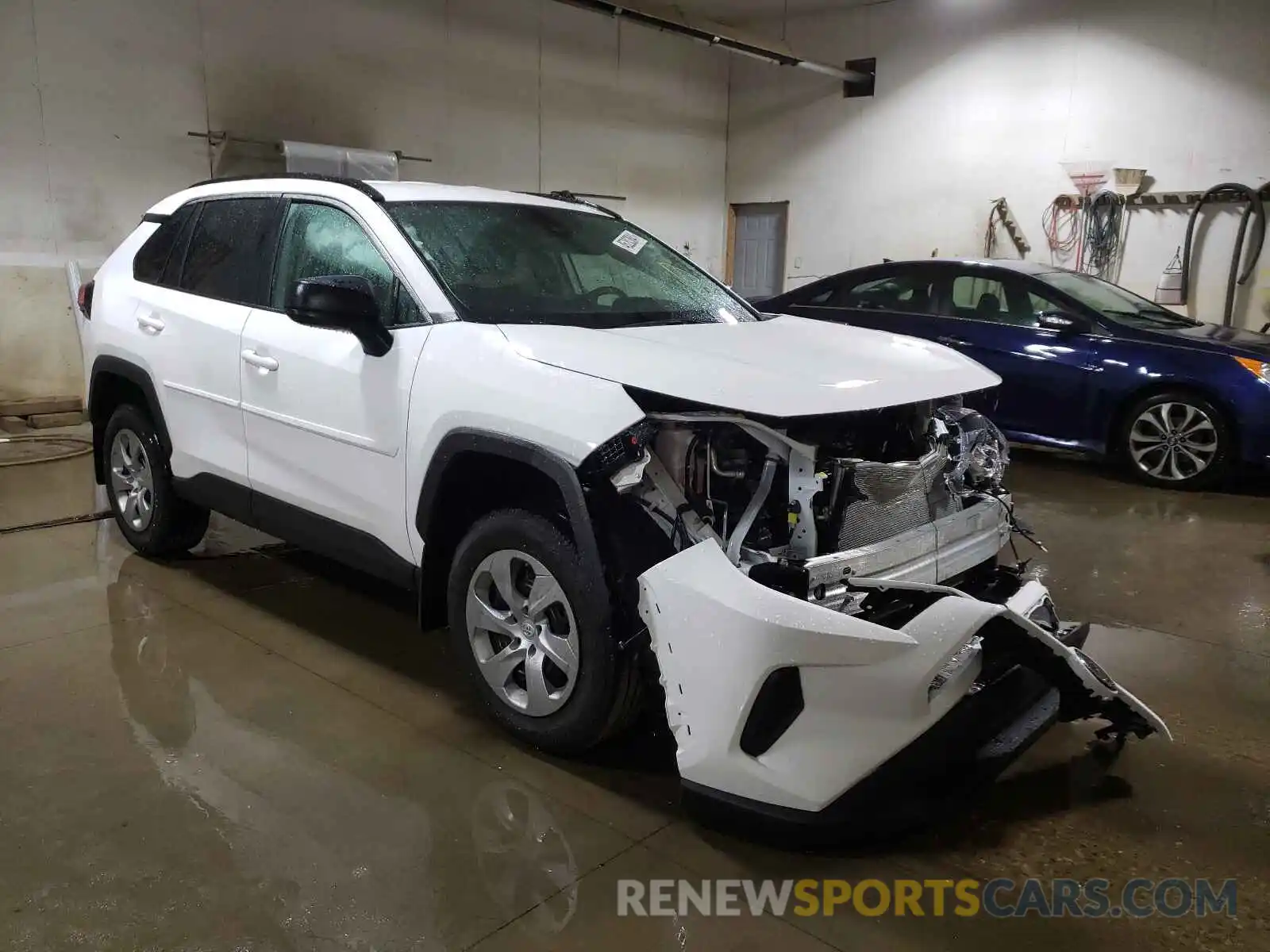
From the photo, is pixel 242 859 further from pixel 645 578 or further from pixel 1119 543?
pixel 1119 543

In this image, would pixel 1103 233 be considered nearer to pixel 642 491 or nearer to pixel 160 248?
pixel 160 248

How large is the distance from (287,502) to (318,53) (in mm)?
7216

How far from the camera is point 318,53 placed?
9094 mm

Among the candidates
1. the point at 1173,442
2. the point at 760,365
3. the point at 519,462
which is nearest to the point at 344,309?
the point at 519,462

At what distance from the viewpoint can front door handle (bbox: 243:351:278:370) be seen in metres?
3.34

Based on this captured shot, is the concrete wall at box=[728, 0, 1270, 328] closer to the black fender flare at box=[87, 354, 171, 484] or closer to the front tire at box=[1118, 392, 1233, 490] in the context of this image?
the front tire at box=[1118, 392, 1233, 490]

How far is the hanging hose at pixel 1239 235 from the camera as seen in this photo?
933 cm

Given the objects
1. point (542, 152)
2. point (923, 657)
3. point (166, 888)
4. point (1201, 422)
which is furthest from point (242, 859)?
point (542, 152)

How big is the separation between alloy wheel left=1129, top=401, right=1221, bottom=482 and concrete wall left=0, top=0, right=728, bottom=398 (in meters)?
7.34

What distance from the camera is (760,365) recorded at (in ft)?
8.59

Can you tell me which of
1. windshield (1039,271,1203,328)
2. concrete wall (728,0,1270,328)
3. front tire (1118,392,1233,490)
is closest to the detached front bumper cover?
front tire (1118,392,1233,490)

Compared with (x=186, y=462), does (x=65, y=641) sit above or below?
below

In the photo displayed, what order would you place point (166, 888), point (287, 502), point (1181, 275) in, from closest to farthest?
1. point (166, 888)
2. point (287, 502)
3. point (1181, 275)

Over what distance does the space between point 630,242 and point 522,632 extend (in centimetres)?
179
